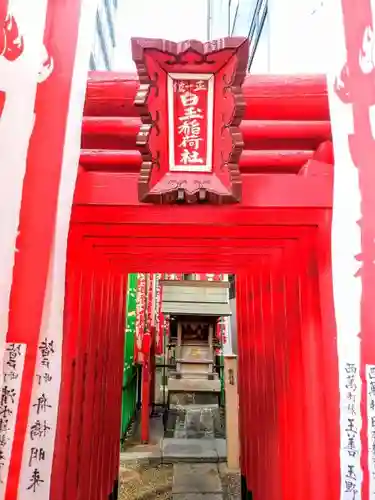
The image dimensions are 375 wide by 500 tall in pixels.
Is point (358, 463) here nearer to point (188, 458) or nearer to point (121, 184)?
point (121, 184)

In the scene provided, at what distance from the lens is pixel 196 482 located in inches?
234

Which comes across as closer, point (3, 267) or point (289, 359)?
point (3, 267)

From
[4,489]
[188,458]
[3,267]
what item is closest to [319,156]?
[3,267]

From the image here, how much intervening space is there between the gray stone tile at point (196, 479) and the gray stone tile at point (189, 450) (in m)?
0.16

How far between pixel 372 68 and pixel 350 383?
128cm

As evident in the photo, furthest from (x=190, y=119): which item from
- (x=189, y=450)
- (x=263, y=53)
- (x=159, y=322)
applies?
(x=159, y=322)

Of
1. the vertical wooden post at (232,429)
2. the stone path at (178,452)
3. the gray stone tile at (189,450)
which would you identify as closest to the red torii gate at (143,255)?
the vertical wooden post at (232,429)

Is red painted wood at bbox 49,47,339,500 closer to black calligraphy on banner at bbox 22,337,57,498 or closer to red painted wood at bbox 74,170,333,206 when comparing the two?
red painted wood at bbox 74,170,333,206

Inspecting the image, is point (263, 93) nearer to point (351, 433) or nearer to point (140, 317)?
point (351, 433)

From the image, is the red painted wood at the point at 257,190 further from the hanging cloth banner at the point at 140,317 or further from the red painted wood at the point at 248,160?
the hanging cloth banner at the point at 140,317

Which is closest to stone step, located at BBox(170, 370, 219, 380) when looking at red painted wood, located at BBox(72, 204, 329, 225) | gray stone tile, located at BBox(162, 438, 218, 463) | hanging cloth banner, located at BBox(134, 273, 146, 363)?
hanging cloth banner, located at BBox(134, 273, 146, 363)

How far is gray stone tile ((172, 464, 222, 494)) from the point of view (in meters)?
5.68

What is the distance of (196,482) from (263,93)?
5.59 m

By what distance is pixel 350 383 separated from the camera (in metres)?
1.64
